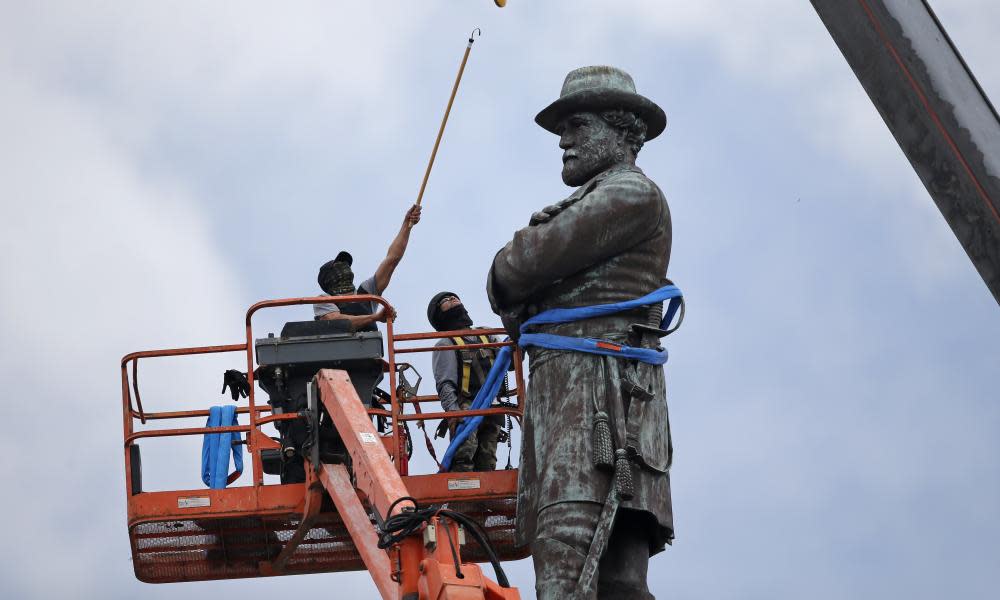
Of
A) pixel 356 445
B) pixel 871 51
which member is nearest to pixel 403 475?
pixel 356 445

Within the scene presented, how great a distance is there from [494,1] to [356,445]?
129 inches

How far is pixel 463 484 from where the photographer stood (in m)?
14.5

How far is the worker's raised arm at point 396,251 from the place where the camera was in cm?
1622

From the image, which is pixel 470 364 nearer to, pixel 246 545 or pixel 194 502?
pixel 246 545

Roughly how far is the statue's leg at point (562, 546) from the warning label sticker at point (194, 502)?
3903 millimetres

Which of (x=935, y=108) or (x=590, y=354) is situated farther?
(x=590, y=354)

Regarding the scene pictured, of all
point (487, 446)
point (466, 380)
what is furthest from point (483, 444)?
point (466, 380)

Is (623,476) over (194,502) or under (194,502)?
under

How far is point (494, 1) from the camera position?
524 inches

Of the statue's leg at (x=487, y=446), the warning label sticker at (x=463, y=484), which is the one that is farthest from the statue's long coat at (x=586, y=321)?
the statue's leg at (x=487, y=446)

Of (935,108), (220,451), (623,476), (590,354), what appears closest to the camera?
(935,108)

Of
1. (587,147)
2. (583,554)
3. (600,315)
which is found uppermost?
(587,147)

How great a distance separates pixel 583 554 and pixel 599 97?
10.2 ft

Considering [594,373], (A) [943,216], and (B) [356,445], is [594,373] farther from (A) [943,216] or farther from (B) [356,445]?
(A) [943,216]
